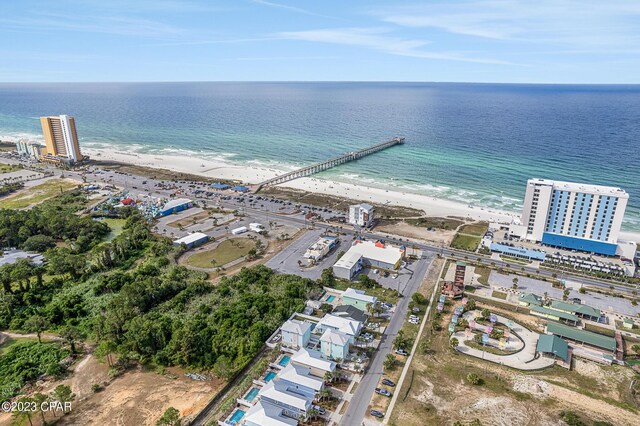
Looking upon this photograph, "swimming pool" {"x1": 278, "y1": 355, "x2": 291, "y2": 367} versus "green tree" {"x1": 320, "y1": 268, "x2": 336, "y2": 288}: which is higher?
"green tree" {"x1": 320, "y1": 268, "x2": 336, "y2": 288}

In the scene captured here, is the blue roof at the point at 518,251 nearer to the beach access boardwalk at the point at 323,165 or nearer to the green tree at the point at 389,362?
the green tree at the point at 389,362

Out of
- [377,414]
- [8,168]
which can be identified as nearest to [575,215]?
[377,414]

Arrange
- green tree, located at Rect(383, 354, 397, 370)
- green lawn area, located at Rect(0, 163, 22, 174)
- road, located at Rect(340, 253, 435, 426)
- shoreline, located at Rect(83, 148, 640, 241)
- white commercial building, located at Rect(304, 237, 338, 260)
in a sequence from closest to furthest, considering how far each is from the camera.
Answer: road, located at Rect(340, 253, 435, 426)
green tree, located at Rect(383, 354, 397, 370)
white commercial building, located at Rect(304, 237, 338, 260)
shoreline, located at Rect(83, 148, 640, 241)
green lawn area, located at Rect(0, 163, 22, 174)

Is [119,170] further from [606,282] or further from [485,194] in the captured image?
[606,282]

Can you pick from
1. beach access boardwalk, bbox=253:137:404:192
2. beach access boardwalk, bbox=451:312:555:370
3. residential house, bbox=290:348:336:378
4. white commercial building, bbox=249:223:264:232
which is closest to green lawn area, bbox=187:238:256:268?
white commercial building, bbox=249:223:264:232

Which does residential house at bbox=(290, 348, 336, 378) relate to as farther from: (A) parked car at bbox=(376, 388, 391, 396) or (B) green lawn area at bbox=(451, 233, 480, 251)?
(B) green lawn area at bbox=(451, 233, 480, 251)

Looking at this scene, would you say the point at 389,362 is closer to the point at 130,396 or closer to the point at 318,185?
the point at 130,396

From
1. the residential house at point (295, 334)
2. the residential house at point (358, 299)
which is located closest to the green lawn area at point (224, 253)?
the residential house at point (358, 299)
